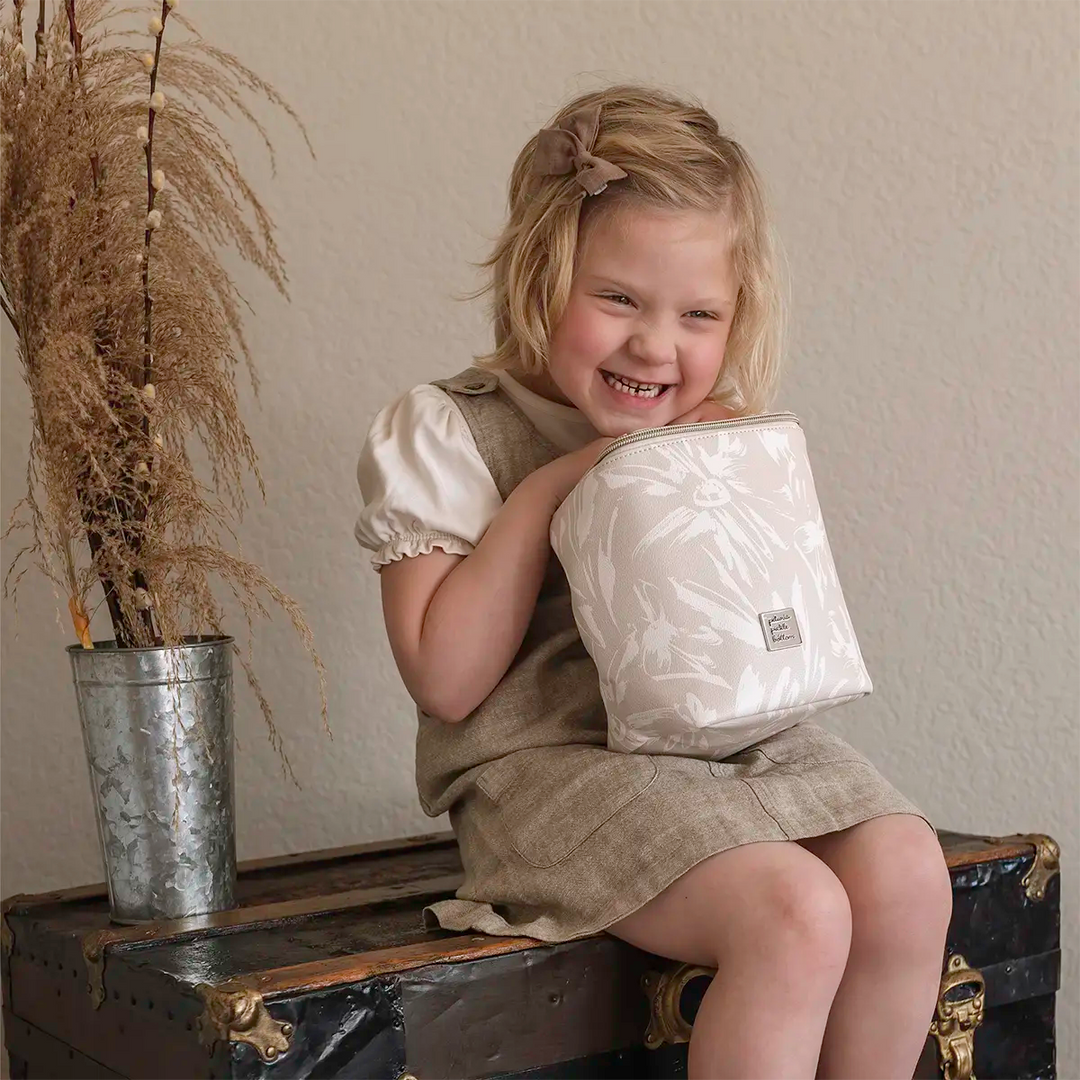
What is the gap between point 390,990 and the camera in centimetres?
90

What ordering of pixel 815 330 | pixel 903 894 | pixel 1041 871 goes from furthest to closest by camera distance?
1. pixel 815 330
2. pixel 1041 871
3. pixel 903 894

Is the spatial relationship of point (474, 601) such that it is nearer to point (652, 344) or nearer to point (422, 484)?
point (422, 484)

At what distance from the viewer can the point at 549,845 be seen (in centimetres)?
100

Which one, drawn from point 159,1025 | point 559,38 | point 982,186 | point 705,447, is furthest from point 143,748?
point 982,186

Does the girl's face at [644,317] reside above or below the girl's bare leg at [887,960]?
above

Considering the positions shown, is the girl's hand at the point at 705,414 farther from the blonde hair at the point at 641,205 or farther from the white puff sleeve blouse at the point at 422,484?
the white puff sleeve blouse at the point at 422,484

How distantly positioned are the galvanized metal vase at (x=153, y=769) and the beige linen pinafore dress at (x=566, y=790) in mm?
179

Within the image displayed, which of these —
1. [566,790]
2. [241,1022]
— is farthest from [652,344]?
[241,1022]

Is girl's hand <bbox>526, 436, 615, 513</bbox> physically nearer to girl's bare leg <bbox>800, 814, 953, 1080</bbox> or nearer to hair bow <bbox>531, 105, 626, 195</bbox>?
hair bow <bbox>531, 105, 626, 195</bbox>

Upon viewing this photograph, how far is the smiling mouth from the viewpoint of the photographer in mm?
1111

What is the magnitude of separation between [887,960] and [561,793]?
→ 25 cm

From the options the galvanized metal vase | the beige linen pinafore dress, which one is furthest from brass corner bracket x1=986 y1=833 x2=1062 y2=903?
the galvanized metal vase

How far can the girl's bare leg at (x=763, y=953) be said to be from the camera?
2.89ft

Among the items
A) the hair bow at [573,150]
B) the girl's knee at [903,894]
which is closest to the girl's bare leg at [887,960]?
the girl's knee at [903,894]
